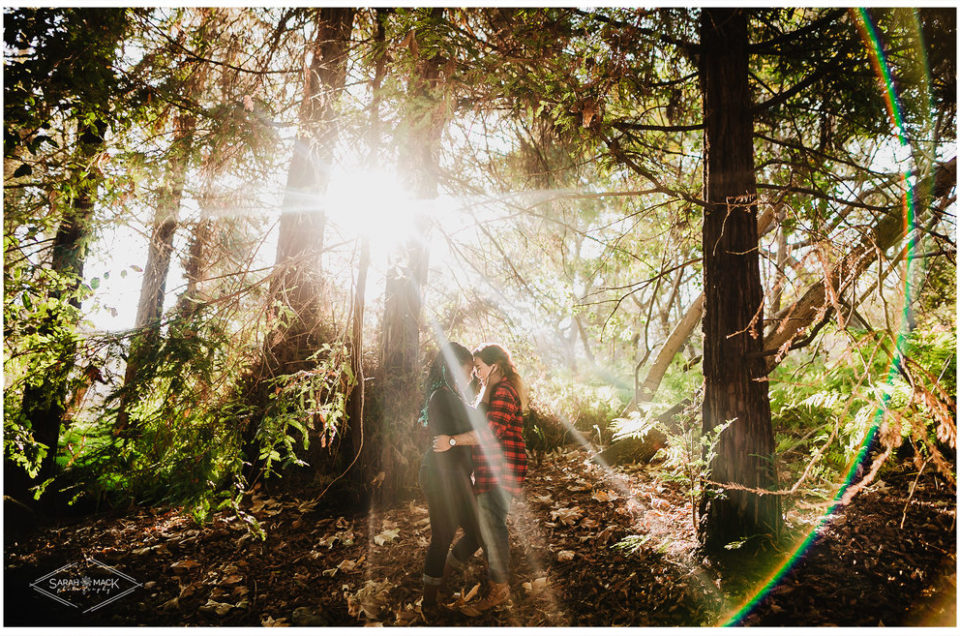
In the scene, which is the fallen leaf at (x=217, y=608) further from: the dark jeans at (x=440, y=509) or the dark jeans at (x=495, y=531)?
the dark jeans at (x=495, y=531)

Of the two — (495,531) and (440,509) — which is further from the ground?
(440,509)

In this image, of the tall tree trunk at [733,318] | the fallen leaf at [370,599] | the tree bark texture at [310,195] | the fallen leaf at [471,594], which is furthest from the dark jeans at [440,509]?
the tall tree trunk at [733,318]

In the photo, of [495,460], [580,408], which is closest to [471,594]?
[495,460]

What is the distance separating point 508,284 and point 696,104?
A: 3.05m

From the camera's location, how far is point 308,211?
5441 mm

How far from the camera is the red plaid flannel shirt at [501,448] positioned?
11.8ft

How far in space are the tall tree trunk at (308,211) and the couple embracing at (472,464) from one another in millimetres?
1458

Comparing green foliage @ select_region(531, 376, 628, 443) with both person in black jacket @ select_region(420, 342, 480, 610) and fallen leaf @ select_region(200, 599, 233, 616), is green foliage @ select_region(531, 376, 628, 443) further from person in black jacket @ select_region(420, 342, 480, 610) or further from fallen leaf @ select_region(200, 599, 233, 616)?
fallen leaf @ select_region(200, 599, 233, 616)

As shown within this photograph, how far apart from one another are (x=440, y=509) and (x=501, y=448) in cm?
70

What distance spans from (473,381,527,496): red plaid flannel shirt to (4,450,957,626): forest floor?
0.97 meters

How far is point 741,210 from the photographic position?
330 centimetres

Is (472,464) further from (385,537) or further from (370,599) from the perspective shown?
(385,537)
